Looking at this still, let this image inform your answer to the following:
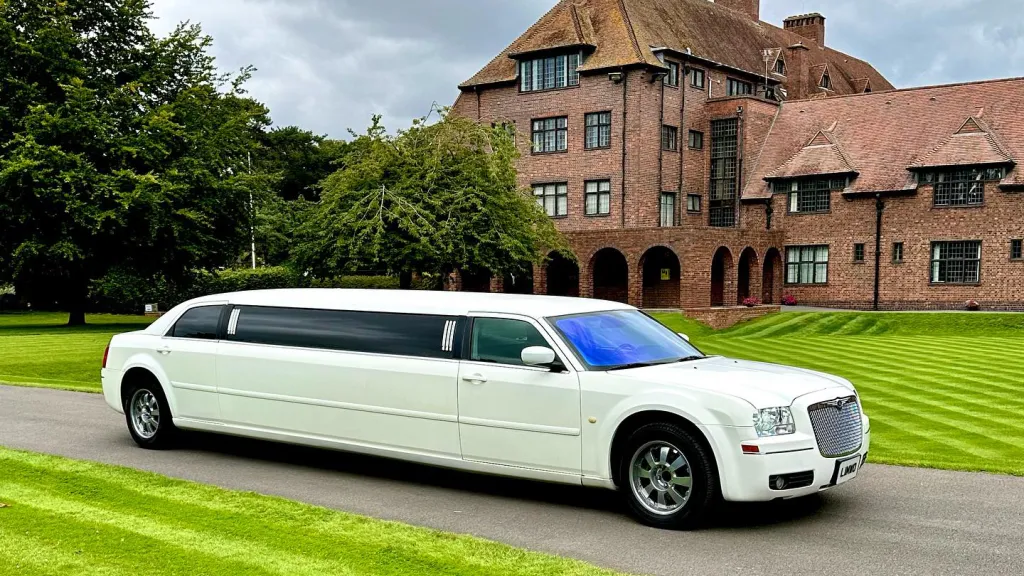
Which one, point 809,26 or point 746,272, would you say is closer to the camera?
point 746,272

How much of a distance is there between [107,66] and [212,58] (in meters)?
4.06

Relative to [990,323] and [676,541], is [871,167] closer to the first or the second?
[990,323]

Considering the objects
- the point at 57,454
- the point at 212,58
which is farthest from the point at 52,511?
the point at 212,58

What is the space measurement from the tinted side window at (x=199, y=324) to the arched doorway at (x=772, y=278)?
125ft

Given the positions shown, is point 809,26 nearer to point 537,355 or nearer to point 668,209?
point 668,209

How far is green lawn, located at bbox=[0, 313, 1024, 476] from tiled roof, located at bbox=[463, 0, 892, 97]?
14243 millimetres

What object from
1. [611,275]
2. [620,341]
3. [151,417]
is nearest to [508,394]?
[620,341]

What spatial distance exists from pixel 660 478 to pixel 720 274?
41.6 meters

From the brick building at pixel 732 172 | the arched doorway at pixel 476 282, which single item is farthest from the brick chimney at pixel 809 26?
the arched doorway at pixel 476 282

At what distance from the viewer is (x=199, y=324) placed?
10.6 metres

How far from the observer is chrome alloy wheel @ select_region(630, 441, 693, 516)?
7406mm

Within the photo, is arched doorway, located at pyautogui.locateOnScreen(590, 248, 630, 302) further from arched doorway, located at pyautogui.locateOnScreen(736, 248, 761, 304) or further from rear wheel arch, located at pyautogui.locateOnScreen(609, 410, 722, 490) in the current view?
rear wheel arch, located at pyautogui.locateOnScreen(609, 410, 722, 490)

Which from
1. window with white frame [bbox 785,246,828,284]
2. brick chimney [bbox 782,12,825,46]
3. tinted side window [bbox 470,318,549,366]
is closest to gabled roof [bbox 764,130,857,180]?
window with white frame [bbox 785,246,828,284]

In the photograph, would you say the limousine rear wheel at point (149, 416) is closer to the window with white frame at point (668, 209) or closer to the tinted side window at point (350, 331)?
the tinted side window at point (350, 331)
